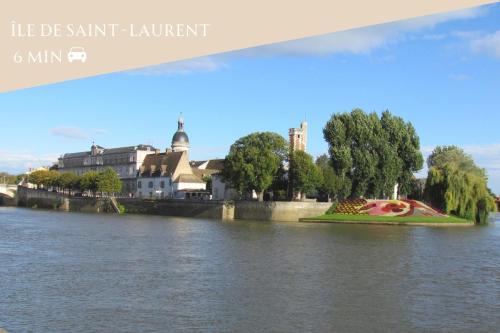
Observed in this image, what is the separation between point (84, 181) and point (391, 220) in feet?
198

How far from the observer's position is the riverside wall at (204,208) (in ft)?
244

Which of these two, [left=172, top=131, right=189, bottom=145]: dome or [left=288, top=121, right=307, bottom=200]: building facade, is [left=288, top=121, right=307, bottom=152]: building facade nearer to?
[left=288, top=121, right=307, bottom=200]: building facade

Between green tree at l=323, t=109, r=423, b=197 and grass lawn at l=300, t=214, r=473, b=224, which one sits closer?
grass lawn at l=300, t=214, r=473, b=224

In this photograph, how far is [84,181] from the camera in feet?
366

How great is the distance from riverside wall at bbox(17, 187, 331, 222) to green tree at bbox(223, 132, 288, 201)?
2665mm

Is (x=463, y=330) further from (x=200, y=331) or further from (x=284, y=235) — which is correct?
(x=284, y=235)

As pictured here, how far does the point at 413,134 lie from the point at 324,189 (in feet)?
41.1

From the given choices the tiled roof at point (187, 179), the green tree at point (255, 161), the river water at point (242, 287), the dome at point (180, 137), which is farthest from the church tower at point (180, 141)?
the river water at point (242, 287)

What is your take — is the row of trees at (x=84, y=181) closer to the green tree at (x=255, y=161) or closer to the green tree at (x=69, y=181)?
the green tree at (x=69, y=181)

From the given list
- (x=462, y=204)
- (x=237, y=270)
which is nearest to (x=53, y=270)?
(x=237, y=270)

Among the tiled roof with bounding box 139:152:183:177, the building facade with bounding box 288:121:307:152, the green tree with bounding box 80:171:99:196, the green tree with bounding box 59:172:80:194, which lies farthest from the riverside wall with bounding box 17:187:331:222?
the building facade with bounding box 288:121:307:152

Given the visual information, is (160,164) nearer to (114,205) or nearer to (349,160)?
(114,205)

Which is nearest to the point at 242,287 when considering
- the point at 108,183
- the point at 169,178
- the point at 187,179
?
the point at 187,179

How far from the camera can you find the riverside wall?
7450 cm
